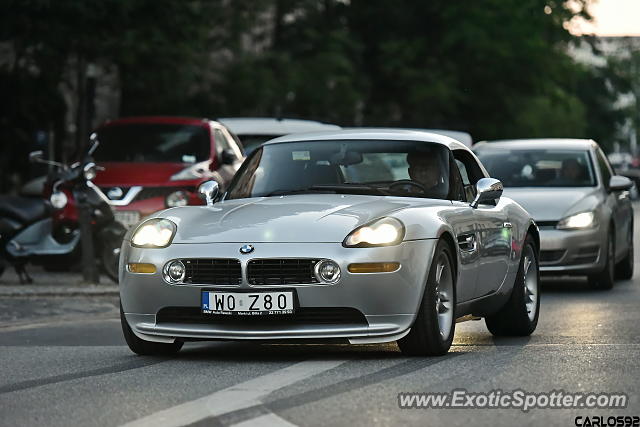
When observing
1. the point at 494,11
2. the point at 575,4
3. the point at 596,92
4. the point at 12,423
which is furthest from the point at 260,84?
the point at 596,92

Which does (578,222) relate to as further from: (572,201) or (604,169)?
(604,169)

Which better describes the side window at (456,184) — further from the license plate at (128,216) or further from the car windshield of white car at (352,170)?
the license plate at (128,216)

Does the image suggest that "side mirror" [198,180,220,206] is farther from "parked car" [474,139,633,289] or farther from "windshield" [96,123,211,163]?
"windshield" [96,123,211,163]

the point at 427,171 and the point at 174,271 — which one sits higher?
the point at 427,171

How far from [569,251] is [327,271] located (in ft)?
25.2

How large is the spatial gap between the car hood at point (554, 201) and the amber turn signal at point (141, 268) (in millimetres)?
7483

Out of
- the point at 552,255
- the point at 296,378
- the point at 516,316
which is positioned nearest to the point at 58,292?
the point at 552,255

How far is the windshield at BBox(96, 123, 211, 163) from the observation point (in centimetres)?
1956

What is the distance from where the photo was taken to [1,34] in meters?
25.0

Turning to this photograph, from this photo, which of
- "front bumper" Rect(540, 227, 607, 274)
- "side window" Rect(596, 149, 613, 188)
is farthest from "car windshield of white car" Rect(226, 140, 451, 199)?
"side window" Rect(596, 149, 613, 188)

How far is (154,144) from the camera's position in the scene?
779 inches

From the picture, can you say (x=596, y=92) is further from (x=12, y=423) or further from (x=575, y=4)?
(x=12, y=423)

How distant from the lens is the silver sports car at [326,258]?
916 centimetres

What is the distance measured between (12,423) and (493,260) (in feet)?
14.2
